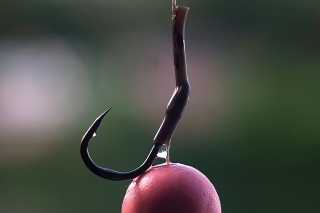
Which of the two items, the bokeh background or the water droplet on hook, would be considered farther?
the bokeh background

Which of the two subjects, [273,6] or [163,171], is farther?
[273,6]

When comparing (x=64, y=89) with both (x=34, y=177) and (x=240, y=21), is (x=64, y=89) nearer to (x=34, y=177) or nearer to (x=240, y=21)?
(x=34, y=177)

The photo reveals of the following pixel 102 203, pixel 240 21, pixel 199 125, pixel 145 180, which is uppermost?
pixel 240 21

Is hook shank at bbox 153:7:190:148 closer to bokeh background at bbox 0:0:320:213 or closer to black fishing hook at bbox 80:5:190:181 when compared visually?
black fishing hook at bbox 80:5:190:181

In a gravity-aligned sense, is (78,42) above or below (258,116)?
above

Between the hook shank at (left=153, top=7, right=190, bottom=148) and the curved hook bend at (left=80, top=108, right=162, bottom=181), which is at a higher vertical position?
the hook shank at (left=153, top=7, right=190, bottom=148)

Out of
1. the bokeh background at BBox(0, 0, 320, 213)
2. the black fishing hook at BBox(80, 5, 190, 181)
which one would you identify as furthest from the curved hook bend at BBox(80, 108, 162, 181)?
the bokeh background at BBox(0, 0, 320, 213)

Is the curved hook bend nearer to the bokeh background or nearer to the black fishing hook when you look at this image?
the black fishing hook

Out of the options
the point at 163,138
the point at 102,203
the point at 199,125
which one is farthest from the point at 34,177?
the point at 163,138

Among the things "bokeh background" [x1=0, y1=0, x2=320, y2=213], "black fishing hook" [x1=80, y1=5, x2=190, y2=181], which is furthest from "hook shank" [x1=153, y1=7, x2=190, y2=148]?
"bokeh background" [x1=0, y1=0, x2=320, y2=213]
